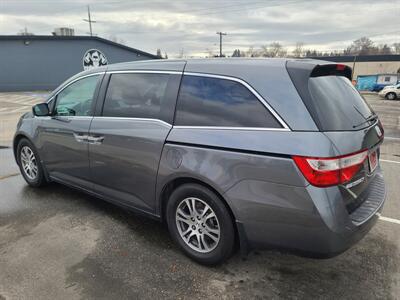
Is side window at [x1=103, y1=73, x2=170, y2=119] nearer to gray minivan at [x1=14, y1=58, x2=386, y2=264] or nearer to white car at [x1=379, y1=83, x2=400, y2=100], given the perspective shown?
gray minivan at [x1=14, y1=58, x2=386, y2=264]

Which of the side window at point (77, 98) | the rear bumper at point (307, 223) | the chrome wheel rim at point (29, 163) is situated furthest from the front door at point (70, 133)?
the rear bumper at point (307, 223)

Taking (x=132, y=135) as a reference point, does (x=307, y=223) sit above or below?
below

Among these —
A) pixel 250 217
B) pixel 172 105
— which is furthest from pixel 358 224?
pixel 172 105

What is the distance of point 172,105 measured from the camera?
119 inches

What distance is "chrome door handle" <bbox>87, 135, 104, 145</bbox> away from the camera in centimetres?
357

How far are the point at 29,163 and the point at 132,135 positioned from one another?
8.22 feet

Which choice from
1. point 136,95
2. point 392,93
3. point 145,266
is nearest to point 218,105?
point 136,95

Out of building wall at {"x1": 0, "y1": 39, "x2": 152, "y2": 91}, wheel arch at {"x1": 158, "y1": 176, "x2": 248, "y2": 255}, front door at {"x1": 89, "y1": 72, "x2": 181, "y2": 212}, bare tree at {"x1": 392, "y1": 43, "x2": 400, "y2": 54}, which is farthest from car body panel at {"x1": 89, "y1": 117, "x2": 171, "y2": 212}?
bare tree at {"x1": 392, "y1": 43, "x2": 400, "y2": 54}

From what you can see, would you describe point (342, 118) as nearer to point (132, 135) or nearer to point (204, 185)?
point (204, 185)

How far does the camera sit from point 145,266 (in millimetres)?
2977

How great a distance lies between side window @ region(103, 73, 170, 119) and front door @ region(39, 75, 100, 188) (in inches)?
12.6

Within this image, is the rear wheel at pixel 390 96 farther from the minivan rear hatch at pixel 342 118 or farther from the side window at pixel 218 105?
the side window at pixel 218 105

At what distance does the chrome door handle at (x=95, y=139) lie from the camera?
3.57 m

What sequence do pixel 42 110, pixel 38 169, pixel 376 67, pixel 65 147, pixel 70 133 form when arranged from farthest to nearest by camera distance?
pixel 376 67, pixel 38 169, pixel 42 110, pixel 65 147, pixel 70 133
